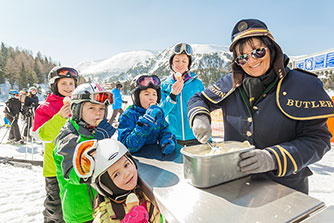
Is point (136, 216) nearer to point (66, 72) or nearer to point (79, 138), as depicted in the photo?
point (79, 138)

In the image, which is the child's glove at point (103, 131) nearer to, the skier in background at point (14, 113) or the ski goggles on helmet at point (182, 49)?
the ski goggles on helmet at point (182, 49)

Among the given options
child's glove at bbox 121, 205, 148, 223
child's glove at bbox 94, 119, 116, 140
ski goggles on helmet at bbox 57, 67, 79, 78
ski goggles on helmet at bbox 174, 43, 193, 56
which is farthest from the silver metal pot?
ski goggles on helmet at bbox 57, 67, 79, 78

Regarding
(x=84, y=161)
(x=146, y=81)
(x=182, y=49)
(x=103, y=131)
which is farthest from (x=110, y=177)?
(x=182, y=49)

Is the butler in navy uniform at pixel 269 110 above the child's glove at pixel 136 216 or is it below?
above

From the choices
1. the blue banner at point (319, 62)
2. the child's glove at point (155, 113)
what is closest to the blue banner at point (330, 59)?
the blue banner at point (319, 62)

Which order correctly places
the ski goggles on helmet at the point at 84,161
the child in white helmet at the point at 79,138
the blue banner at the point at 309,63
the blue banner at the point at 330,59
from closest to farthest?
the ski goggles on helmet at the point at 84,161, the child in white helmet at the point at 79,138, the blue banner at the point at 330,59, the blue banner at the point at 309,63

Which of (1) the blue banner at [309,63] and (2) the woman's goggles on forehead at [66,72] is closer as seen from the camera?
(2) the woman's goggles on forehead at [66,72]

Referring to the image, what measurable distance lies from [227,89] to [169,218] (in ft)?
3.53

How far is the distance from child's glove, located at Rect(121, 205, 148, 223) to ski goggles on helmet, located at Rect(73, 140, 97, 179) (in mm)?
416

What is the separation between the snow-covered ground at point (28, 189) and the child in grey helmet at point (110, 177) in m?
2.83

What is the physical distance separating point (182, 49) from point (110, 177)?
86.5 inches

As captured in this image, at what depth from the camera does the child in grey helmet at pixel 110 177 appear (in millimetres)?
1323

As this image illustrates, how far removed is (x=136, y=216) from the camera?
1.19 meters

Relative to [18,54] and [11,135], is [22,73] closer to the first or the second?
[18,54]
